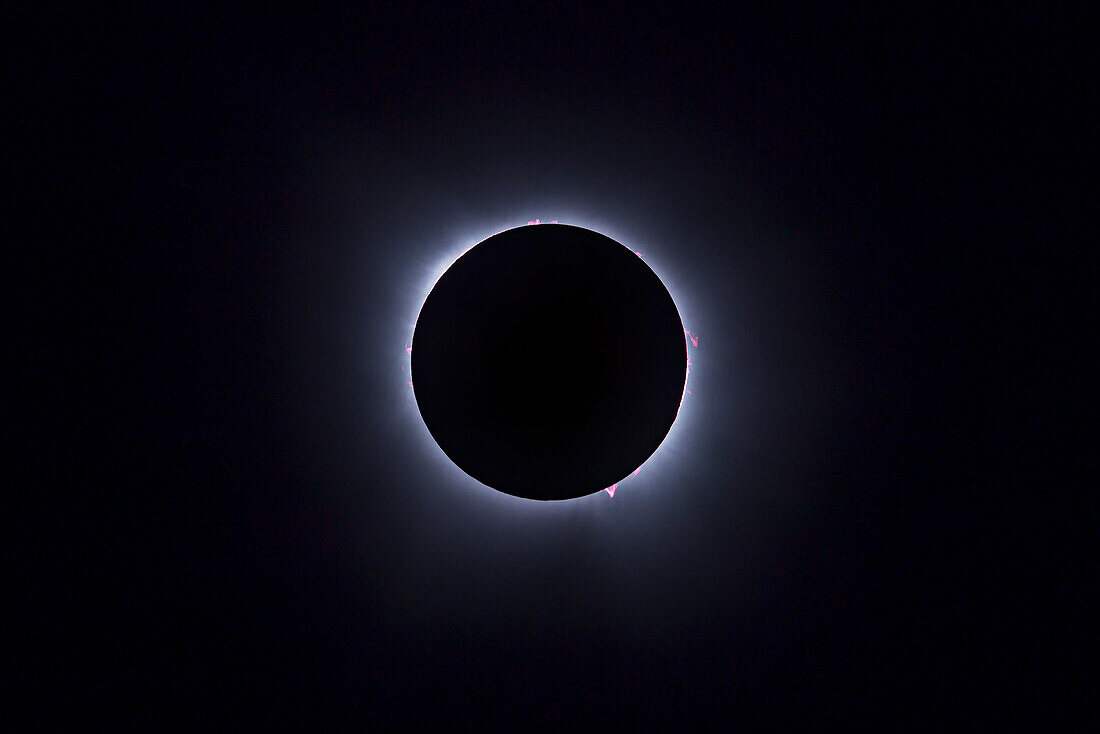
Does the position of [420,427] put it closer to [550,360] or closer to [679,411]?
[550,360]

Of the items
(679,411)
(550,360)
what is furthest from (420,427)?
(679,411)

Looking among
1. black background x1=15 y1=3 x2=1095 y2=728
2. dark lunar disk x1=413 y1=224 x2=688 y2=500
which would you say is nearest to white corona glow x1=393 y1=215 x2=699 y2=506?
black background x1=15 y1=3 x2=1095 y2=728

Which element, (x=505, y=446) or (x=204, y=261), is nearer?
(x=505, y=446)

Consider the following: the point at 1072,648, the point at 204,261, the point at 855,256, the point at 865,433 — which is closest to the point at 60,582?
the point at 204,261

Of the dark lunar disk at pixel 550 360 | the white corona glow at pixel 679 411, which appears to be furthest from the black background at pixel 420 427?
the dark lunar disk at pixel 550 360

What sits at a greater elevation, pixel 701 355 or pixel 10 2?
pixel 10 2

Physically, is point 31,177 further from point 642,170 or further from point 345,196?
point 642,170

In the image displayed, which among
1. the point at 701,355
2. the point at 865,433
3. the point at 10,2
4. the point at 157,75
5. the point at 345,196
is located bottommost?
the point at 865,433
